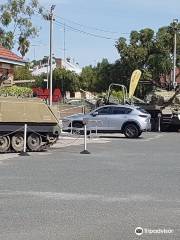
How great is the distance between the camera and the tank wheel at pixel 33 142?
2070 centimetres

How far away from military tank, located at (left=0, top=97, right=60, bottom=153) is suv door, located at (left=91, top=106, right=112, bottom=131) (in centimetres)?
904

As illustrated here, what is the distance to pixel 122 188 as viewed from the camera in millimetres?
12055

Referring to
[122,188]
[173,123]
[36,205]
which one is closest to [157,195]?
[122,188]

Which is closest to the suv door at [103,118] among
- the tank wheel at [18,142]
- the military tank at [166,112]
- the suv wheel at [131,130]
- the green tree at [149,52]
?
the suv wheel at [131,130]

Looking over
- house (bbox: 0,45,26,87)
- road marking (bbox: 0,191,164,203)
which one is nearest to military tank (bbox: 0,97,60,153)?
house (bbox: 0,45,26,87)

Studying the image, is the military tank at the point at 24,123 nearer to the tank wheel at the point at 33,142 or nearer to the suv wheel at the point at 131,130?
the tank wheel at the point at 33,142

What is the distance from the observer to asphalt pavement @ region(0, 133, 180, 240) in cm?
816

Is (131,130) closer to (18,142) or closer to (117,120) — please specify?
(117,120)

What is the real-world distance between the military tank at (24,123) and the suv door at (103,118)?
904cm

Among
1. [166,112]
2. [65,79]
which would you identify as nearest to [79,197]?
[166,112]

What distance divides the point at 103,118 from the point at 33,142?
32.2 feet

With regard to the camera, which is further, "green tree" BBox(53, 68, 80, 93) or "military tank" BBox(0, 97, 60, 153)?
"green tree" BBox(53, 68, 80, 93)

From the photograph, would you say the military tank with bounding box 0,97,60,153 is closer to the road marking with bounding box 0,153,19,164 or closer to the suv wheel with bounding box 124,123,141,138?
the road marking with bounding box 0,153,19,164

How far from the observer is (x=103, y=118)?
30.2m
